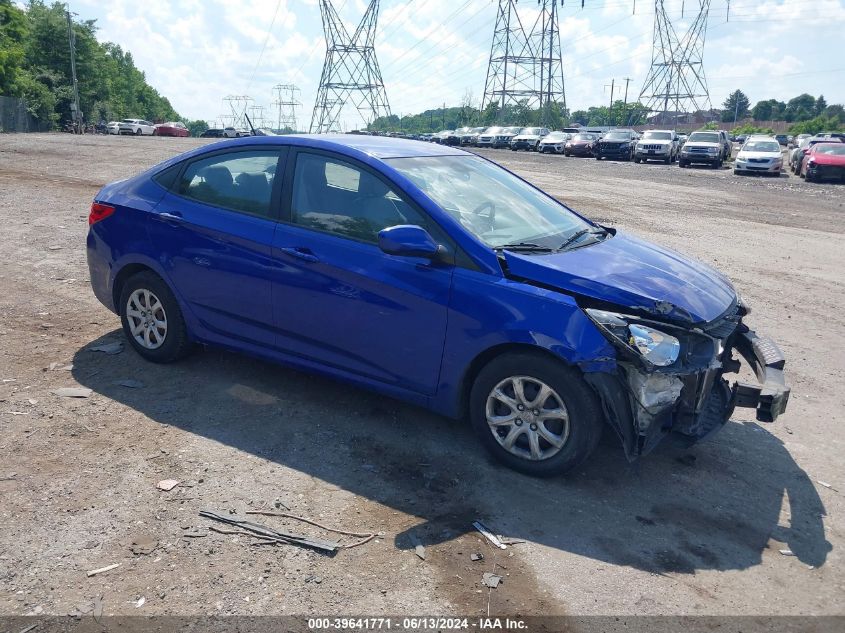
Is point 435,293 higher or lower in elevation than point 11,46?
lower

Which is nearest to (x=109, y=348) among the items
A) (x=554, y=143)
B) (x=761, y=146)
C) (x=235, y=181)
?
(x=235, y=181)

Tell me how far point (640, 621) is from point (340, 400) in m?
2.61

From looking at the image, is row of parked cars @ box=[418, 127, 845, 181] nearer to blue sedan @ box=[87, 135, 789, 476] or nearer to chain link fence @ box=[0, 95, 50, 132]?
blue sedan @ box=[87, 135, 789, 476]

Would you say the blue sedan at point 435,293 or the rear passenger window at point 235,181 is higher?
the rear passenger window at point 235,181

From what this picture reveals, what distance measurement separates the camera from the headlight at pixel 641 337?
12.6 feet

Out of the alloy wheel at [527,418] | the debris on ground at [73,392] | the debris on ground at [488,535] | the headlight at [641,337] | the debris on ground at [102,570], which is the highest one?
the headlight at [641,337]

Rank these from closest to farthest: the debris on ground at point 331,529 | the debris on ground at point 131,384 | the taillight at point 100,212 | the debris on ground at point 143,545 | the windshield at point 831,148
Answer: the debris on ground at point 143,545 → the debris on ground at point 331,529 → the debris on ground at point 131,384 → the taillight at point 100,212 → the windshield at point 831,148

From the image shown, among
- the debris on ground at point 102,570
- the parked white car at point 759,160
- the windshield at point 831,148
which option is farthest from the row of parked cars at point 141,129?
the debris on ground at point 102,570

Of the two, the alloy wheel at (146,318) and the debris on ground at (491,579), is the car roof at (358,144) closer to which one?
the alloy wheel at (146,318)

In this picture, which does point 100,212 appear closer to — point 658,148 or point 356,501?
point 356,501

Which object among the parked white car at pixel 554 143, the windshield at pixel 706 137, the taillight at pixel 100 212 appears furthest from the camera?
the parked white car at pixel 554 143

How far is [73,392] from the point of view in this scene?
505 cm

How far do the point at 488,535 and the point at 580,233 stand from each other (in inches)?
90.5

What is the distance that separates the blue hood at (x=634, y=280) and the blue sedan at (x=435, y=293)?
0.05 feet
